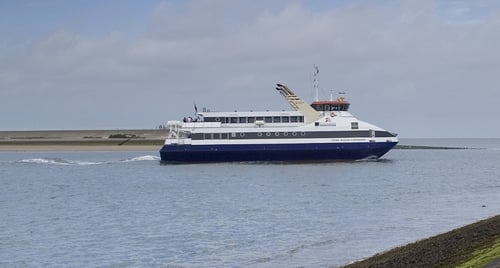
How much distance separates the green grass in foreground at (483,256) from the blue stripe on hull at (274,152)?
179ft

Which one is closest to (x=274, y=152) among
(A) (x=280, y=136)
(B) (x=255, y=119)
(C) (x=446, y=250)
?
(A) (x=280, y=136)

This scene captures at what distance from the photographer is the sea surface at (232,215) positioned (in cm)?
2573

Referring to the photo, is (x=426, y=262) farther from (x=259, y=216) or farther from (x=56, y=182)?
(x=56, y=182)

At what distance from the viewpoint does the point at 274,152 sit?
73.7 meters

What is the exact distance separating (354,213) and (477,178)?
88.3 ft

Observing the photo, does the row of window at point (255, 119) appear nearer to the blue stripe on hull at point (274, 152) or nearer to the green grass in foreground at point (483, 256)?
the blue stripe on hull at point (274, 152)

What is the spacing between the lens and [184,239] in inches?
1147

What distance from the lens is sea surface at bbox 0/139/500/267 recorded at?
25.7 meters

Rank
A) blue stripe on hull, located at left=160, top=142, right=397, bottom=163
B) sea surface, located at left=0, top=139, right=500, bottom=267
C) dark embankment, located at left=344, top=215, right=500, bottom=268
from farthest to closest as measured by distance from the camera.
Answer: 1. blue stripe on hull, located at left=160, top=142, right=397, bottom=163
2. sea surface, located at left=0, top=139, right=500, bottom=267
3. dark embankment, located at left=344, top=215, right=500, bottom=268

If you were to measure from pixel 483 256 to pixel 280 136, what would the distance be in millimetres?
57088

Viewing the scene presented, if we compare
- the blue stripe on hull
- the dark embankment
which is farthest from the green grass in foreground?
the blue stripe on hull

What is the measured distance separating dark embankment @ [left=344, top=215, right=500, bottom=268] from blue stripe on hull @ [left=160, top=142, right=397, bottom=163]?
48854 mm

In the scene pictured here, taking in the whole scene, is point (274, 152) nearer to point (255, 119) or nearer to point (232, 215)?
point (255, 119)

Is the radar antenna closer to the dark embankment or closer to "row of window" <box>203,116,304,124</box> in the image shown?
"row of window" <box>203,116,304,124</box>
